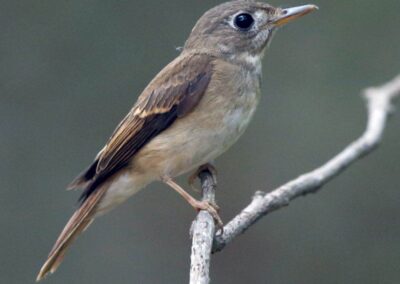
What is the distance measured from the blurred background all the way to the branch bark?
3074 mm

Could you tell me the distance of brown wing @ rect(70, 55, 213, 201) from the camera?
23.1ft

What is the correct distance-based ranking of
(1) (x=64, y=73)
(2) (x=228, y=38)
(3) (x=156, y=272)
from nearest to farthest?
(2) (x=228, y=38) < (3) (x=156, y=272) < (1) (x=64, y=73)

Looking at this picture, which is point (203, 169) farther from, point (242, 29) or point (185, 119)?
point (242, 29)

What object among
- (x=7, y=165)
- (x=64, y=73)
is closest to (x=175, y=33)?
(x=64, y=73)

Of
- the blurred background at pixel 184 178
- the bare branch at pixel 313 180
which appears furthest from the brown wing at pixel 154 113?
the blurred background at pixel 184 178

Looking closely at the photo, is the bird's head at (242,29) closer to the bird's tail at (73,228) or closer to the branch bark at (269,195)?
the branch bark at (269,195)

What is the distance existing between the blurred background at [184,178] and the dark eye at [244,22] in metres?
3.43

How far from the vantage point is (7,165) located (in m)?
11.1

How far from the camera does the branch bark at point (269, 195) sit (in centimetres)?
549

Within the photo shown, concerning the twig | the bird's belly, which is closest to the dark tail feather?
the bird's belly

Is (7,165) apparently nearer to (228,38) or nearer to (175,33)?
(175,33)

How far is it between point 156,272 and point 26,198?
1.52 m

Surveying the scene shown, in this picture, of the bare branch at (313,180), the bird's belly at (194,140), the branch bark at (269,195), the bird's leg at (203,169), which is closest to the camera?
the branch bark at (269,195)

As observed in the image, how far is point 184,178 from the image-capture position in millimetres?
10719
